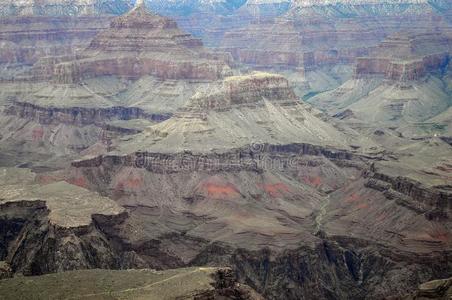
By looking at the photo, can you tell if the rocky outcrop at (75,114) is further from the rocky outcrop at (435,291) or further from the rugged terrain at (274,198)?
the rocky outcrop at (435,291)

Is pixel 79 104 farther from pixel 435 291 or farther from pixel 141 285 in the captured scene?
pixel 435 291

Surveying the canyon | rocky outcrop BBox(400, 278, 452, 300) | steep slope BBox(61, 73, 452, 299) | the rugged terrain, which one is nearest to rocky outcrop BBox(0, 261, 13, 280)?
the canyon

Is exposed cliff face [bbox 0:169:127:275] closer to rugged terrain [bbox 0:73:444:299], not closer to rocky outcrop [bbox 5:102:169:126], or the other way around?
rugged terrain [bbox 0:73:444:299]

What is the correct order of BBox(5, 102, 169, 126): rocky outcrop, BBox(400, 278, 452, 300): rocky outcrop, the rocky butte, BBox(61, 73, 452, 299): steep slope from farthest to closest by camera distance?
BBox(5, 102, 169, 126): rocky outcrop
the rocky butte
BBox(61, 73, 452, 299): steep slope
BBox(400, 278, 452, 300): rocky outcrop

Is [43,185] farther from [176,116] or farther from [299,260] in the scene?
[299,260]

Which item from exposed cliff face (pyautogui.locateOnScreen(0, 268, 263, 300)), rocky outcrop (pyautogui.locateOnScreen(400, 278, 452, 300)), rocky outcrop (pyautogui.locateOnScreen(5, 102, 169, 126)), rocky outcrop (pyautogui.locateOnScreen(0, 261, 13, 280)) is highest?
exposed cliff face (pyautogui.locateOnScreen(0, 268, 263, 300))

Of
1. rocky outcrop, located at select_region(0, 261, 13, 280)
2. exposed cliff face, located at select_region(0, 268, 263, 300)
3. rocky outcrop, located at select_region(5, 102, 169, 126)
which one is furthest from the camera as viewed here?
rocky outcrop, located at select_region(5, 102, 169, 126)

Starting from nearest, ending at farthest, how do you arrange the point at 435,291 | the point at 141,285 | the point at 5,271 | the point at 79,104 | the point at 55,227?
1. the point at 141,285
2. the point at 435,291
3. the point at 5,271
4. the point at 55,227
5. the point at 79,104

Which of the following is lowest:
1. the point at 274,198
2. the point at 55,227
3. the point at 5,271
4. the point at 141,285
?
the point at 274,198

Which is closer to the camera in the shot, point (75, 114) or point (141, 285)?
point (141, 285)

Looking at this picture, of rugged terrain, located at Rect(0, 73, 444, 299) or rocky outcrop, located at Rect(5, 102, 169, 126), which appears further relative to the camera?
rocky outcrop, located at Rect(5, 102, 169, 126)

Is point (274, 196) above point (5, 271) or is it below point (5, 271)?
below

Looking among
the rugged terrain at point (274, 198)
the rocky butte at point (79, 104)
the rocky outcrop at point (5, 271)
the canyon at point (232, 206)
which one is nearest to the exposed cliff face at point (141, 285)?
the canyon at point (232, 206)

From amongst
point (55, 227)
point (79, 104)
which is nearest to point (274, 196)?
point (55, 227)
